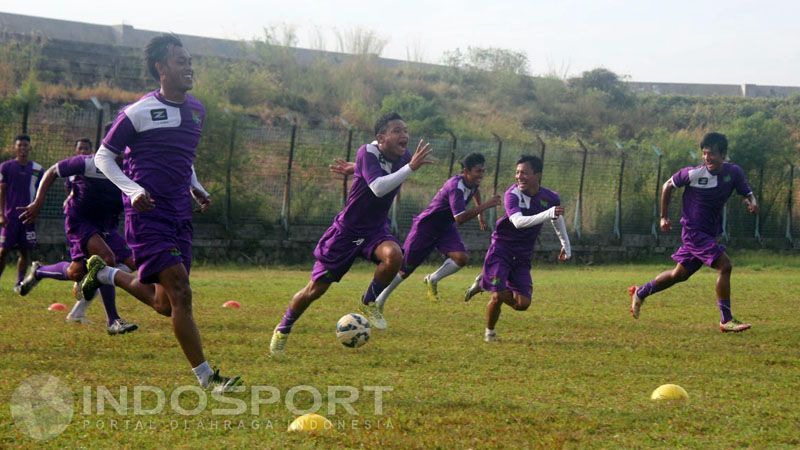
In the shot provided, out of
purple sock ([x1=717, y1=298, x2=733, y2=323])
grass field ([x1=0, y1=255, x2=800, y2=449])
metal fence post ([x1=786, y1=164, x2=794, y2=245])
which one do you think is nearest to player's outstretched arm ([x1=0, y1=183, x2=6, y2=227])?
grass field ([x1=0, y1=255, x2=800, y2=449])

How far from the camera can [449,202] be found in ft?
38.2

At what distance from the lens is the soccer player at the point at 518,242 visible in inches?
372

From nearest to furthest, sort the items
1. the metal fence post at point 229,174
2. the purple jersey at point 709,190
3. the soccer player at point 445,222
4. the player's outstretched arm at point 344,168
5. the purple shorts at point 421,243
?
the player's outstretched arm at point 344,168 → the purple jersey at point 709,190 → the soccer player at point 445,222 → the purple shorts at point 421,243 → the metal fence post at point 229,174

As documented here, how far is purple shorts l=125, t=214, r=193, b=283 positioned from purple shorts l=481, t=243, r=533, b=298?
12.7ft

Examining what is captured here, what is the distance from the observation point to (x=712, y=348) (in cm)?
910

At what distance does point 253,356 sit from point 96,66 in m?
29.6

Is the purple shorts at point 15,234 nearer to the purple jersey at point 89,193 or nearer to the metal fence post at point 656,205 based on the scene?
the purple jersey at point 89,193

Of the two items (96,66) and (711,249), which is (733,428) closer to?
(711,249)

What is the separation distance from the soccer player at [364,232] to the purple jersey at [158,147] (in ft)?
5.93

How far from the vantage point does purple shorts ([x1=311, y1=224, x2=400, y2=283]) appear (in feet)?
26.8

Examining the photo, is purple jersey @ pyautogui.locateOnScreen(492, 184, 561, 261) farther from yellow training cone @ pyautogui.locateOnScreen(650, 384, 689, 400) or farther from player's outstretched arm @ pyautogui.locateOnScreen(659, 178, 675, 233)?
yellow training cone @ pyautogui.locateOnScreen(650, 384, 689, 400)

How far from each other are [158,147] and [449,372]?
8.86 feet

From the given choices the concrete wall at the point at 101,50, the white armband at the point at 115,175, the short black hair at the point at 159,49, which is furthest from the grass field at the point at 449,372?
the concrete wall at the point at 101,50

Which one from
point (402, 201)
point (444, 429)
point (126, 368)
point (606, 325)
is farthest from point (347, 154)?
point (444, 429)
